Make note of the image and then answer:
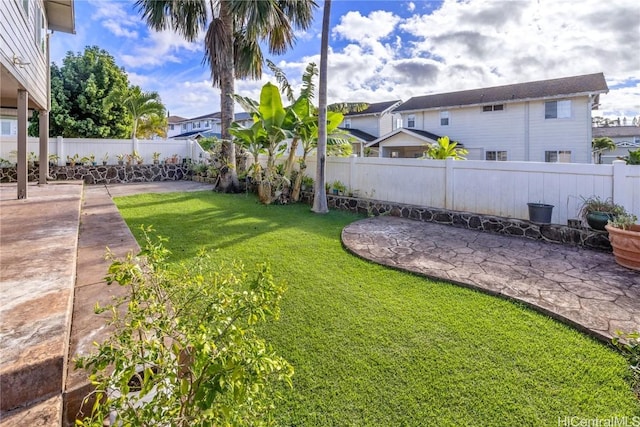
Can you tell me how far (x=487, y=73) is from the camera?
62.7 ft

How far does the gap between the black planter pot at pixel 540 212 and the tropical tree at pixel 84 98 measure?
21.8m

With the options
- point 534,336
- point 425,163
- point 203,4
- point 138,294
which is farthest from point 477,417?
point 203,4

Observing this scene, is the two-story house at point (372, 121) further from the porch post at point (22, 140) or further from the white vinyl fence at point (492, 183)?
the porch post at point (22, 140)

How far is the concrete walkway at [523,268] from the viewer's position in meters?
3.68

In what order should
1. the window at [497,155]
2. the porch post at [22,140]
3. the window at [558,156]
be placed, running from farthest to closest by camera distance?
the window at [497,155], the window at [558,156], the porch post at [22,140]

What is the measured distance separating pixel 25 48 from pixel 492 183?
10686 mm

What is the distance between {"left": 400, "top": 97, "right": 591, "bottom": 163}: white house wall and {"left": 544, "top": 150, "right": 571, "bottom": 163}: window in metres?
0.17

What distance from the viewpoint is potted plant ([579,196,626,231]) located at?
5.69 metres

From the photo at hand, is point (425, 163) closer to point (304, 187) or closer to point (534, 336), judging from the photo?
point (304, 187)

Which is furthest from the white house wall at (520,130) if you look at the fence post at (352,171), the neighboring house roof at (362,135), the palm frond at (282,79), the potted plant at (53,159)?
the potted plant at (53,159)

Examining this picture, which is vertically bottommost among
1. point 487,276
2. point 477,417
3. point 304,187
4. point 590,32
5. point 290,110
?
point 477,417

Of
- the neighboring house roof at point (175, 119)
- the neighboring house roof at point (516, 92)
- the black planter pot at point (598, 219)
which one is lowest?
the black planter pot at point (598, 219)

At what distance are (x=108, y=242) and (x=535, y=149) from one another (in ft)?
67.8

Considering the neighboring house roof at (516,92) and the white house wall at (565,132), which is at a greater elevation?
the neighboring house roof at (516,92)
